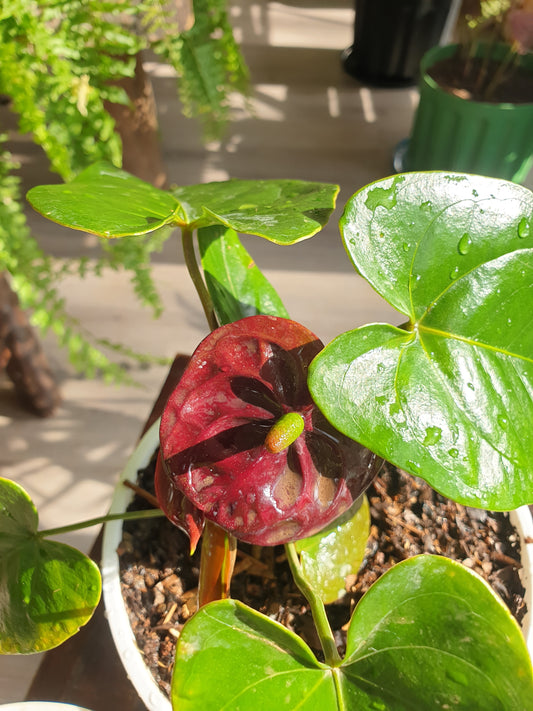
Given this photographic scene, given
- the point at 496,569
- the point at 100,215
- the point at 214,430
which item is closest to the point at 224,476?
the point at 214,430

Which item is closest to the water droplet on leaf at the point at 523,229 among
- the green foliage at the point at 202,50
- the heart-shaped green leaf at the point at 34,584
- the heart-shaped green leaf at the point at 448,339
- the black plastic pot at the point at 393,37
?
the heart-shaped green leaf at the point at 448,339

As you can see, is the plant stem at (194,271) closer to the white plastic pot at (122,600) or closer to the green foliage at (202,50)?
the white plastic pot at (122,600)

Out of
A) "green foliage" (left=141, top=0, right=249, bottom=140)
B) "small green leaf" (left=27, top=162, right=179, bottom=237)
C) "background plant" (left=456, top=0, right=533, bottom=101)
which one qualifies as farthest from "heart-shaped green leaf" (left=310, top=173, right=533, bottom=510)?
"background plant" (left=456, top=0, right=533, bottom=101)

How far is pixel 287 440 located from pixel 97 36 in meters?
0.89

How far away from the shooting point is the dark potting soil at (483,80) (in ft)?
4.04

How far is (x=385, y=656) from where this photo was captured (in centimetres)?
34

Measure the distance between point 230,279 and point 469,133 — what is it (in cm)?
92

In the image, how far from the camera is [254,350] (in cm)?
38

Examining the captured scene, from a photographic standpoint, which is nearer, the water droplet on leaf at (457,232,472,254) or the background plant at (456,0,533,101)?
the water droplet on leaf at (457,232,472,254)

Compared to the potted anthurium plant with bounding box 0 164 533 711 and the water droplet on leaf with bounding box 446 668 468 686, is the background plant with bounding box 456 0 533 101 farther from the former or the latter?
the water droplet on leaf with bounding box 446 668 468 686

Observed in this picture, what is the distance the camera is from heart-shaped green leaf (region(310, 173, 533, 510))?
1.09 ft

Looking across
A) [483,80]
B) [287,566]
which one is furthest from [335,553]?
[483,80]

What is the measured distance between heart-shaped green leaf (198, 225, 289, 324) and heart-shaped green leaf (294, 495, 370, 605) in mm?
197

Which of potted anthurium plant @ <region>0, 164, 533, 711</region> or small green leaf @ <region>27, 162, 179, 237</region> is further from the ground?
small green leaf @ <region>27, 162, 179, 237</region>
